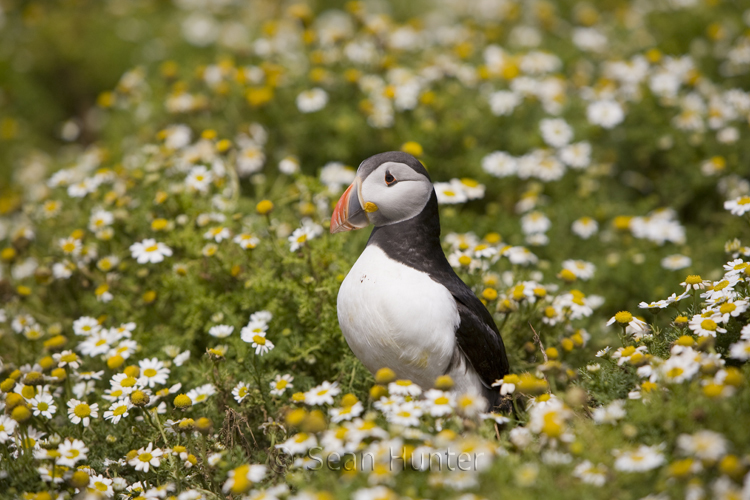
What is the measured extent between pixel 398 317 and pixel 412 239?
373 millimetres

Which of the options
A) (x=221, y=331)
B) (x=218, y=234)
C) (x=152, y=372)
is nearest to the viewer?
(x=152, y=372)

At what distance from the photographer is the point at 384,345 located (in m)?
2.59

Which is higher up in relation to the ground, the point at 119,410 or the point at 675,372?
the point at 675,372

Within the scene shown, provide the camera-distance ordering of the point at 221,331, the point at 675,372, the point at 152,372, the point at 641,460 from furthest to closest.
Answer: the point at 221,331 → the point at 152,372 → the point at 675,372 → the point at 641,460

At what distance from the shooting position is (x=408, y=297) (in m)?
2.54

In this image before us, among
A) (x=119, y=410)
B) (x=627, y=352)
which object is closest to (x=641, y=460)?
(x=627, y=352)

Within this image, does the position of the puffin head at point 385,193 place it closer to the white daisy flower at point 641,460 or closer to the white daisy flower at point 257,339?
the white daisy flower at point 257,339

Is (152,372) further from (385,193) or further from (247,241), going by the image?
A: (385,193)

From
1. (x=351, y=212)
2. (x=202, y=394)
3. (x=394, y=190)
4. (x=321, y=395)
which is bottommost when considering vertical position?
(x=202, y=394)

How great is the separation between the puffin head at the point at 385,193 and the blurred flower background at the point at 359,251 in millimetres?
634

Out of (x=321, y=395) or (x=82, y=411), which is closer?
(x=321, y=395)

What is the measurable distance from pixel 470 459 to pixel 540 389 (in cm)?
42

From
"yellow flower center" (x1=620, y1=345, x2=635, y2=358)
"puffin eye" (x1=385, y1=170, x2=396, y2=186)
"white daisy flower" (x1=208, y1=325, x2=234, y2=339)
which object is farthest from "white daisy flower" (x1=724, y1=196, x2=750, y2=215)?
"white daisy flower" (x1=208, y1=325, x2=234, y2=339)

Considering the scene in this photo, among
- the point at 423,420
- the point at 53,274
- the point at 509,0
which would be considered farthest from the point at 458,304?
the point at 509,0
